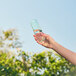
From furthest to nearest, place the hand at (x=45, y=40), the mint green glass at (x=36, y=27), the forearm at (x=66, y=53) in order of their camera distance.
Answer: the mint green glass at (x=36, y=27) < the hand at (x=45, y=40) < the forearm at (x=66, y=53)

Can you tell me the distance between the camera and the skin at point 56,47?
161 cm

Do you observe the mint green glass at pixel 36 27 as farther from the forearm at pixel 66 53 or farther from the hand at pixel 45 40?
the forearm at pixel 66 53

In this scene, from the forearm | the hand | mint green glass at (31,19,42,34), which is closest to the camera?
the forearm

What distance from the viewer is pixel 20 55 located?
1428 centimetres

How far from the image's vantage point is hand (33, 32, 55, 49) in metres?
1.84

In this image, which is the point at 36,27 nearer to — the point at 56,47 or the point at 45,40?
the point at 45,40

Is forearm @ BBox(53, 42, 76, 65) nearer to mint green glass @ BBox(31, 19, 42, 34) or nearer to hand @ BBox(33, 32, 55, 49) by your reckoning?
hand @ BBox(33, 32, 55, 49)

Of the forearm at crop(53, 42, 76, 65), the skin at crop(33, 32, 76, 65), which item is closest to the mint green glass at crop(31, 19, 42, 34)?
the skin at crop(33, 32, 76, 65)

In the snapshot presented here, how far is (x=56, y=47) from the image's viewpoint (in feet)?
5.72

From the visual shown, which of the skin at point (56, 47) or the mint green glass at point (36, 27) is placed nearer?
the skin at point (56, 47)

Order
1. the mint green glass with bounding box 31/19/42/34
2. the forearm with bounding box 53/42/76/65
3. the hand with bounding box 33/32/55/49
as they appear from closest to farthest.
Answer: the forearm with bounding box 53/42/76/65 < the hand with bounding box 33/32/55/49 < the mint green glass with bounding box 31/19/42/34

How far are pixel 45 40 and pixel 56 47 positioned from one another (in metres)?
0.19

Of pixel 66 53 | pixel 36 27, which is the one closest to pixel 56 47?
pixel 66 53

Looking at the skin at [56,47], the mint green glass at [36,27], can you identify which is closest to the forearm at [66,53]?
the skin at [56,47]
